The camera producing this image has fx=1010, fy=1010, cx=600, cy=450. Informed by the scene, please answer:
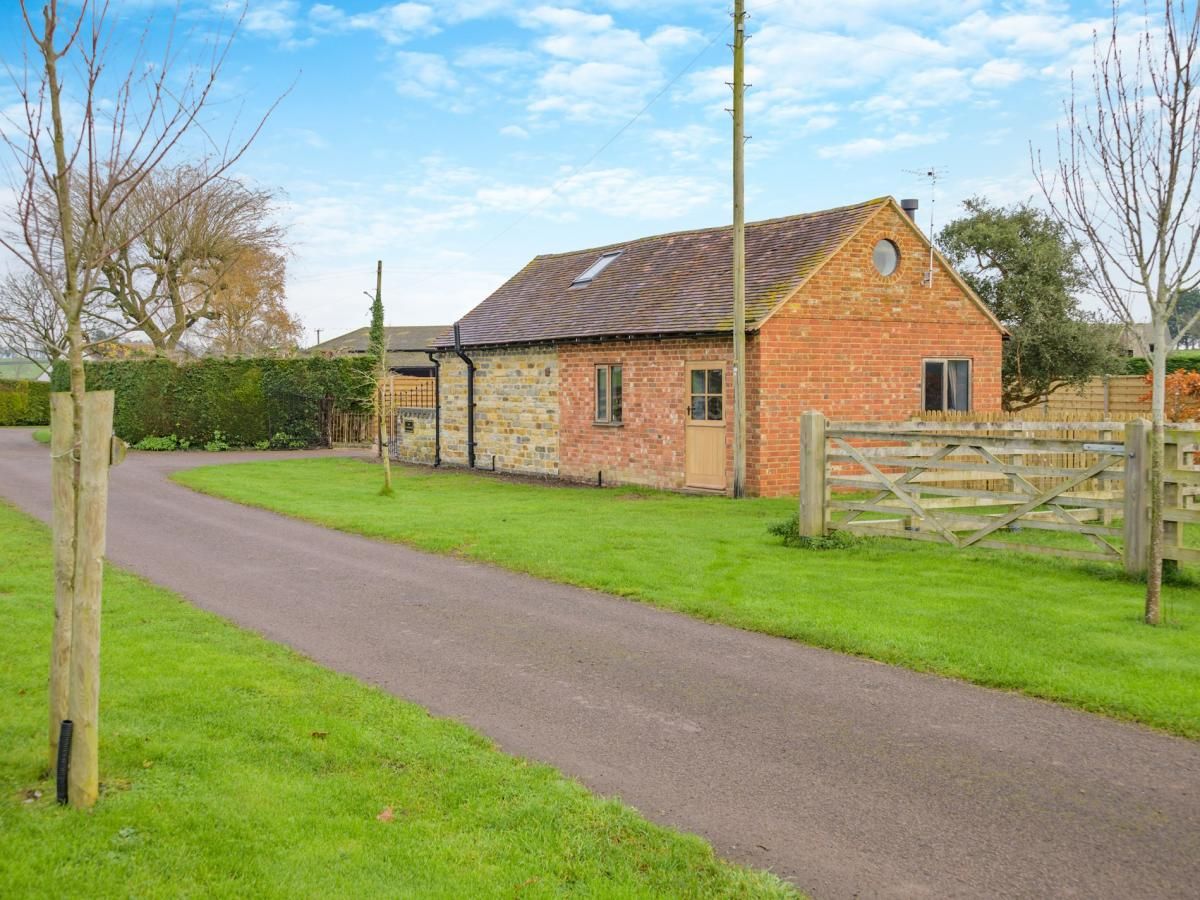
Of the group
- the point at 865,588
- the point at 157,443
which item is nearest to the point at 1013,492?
the point at 865,588

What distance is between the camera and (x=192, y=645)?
7984 millimetres

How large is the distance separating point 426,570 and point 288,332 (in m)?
52.7

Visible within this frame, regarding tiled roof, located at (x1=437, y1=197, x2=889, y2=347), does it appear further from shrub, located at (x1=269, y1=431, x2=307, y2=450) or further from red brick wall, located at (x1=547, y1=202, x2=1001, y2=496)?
shrub, located at (x1=269, y1=431, x2=307, y2=450)

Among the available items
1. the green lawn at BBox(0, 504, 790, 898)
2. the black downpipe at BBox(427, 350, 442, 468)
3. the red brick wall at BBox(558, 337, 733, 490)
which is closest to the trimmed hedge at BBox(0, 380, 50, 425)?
the black downpipe at BBox(427, 350, 442, 468)

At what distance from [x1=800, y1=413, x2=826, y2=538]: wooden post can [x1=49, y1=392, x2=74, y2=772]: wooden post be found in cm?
965

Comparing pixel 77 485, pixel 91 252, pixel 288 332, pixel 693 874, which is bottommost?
pixel 693 874

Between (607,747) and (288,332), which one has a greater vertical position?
(288,332)

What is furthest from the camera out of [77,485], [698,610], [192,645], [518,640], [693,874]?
[698,610]

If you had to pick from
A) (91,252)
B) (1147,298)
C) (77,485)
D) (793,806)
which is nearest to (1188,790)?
(793,806)

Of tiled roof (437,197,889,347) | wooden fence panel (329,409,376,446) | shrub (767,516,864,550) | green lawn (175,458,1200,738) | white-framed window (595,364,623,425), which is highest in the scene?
tiled roof (437,197,889,347)

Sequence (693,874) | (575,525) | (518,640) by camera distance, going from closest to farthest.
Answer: (693,874)
(518,640)
(575,525)

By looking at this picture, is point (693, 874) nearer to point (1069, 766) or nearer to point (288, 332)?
point (1069, 766)

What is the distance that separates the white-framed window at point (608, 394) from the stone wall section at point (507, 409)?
155 cm

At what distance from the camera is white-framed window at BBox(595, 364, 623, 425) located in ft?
72.9
